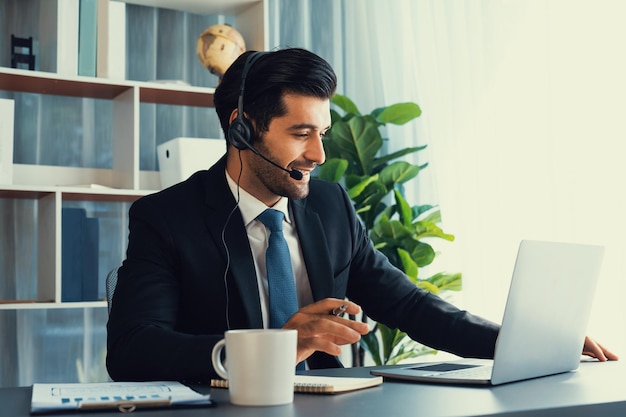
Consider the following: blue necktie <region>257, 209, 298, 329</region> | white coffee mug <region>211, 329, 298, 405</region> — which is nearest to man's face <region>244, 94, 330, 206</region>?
blue necktie <region>257, 209, 298, 329</region>

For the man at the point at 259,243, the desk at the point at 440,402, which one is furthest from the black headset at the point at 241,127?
the desk at the point at 440,402

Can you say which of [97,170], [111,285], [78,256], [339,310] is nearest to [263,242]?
[111,285]

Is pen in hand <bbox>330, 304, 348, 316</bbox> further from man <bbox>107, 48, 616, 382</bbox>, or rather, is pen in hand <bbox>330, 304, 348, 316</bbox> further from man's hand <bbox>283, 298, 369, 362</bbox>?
man <bbox>107, 48, 616, 382</bbox>

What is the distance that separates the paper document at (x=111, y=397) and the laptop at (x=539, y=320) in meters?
0.37

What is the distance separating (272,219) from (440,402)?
2.48ft

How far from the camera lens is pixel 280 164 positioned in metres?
1.67

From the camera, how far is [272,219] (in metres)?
1.63

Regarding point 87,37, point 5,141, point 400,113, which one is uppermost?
point 87,37

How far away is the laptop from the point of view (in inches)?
42.2

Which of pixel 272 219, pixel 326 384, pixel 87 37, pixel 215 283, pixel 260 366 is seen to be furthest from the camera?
pixel 87 37

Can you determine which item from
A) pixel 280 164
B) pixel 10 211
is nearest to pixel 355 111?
pixel 10 211

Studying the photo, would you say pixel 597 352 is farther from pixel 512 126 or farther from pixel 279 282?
pixel 512 126

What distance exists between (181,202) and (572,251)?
77cm

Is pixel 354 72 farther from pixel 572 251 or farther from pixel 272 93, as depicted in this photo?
pixel 572 251
